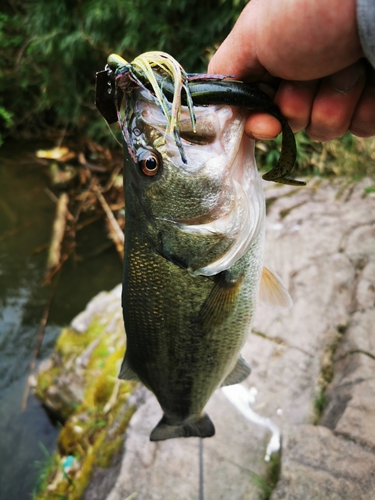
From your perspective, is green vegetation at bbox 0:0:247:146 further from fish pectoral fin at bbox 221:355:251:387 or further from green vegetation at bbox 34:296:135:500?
fish pectoral fin at bbox 221:355:251:387

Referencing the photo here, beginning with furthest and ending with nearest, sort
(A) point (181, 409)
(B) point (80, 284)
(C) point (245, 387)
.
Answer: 1. (B) point (80, 284)
2. (C) point (245, 387)
3. (A) point (181, 409)

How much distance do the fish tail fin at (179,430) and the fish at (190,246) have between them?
0.85 ft

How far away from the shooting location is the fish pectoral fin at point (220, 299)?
1287 millimetres

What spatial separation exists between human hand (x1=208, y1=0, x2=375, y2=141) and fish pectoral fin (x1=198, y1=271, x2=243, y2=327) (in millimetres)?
487

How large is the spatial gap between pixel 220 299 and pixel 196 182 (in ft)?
1.42

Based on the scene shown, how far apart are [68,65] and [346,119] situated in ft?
21.6

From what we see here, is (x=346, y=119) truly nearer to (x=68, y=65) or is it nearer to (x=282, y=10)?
(x=282, y=10)

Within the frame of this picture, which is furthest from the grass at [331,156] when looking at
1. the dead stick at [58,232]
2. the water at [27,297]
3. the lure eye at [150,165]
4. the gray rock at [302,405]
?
the lure eye at [150,165]

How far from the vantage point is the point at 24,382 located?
3822mm

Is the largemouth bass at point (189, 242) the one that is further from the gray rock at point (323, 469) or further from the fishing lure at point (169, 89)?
the gray rock at point (323, 469)

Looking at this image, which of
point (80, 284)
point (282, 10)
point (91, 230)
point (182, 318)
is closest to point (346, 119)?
point (282, 10)

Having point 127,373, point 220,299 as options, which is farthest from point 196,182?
point 127,373

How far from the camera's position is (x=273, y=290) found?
151 centimetres

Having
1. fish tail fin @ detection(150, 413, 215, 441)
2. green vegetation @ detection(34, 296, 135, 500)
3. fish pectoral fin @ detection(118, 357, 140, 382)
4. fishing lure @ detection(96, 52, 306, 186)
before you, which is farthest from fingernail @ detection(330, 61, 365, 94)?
green vegetation @ detection(34, 296, 135, 500)
